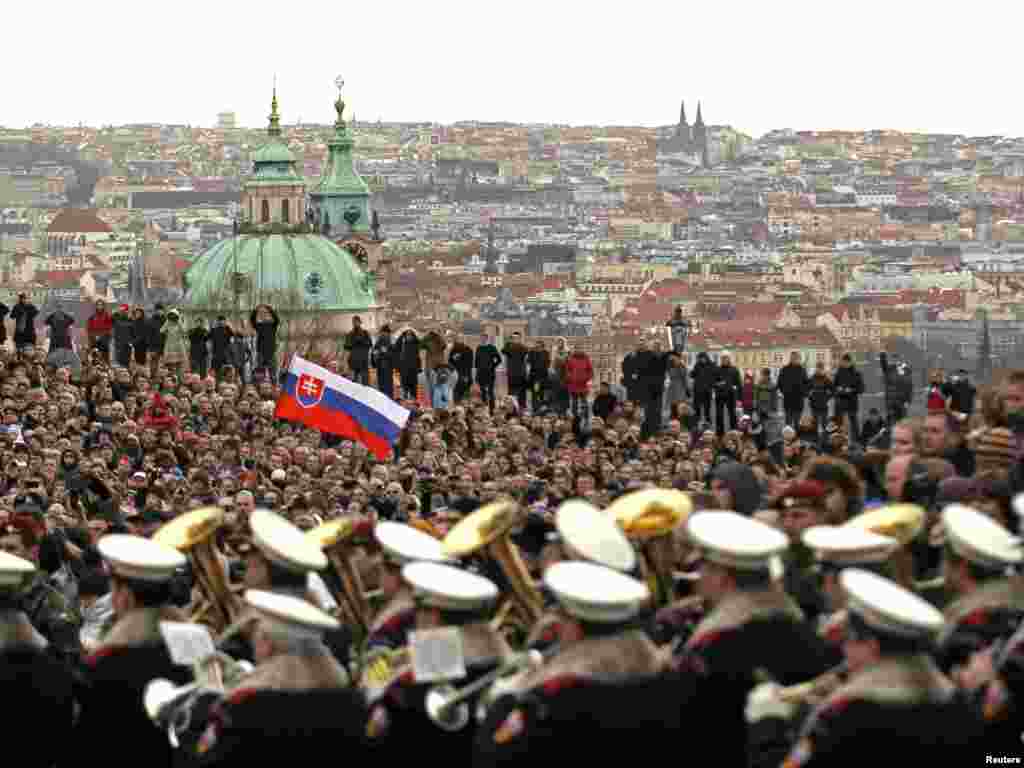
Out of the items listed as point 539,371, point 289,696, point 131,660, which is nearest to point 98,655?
point 131,660

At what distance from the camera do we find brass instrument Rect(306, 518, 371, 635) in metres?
15.2

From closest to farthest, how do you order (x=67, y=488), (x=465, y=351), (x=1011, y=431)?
(x=1011, y=431) < (x=67, y=488) < (x=465, y=351)

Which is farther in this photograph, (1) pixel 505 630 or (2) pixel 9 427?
(2) pixel 9 427

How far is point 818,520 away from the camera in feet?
47.6

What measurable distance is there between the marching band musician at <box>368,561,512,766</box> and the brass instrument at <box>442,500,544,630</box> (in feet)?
0.59

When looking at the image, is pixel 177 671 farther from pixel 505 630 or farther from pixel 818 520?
pixel 818 520

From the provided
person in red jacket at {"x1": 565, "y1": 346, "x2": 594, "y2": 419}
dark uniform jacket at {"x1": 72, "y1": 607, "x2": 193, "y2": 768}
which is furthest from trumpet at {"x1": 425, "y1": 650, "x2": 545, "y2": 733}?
person in red jacket at {"x1": 565, "y1": 346, "x2": 594, "y2": 419}

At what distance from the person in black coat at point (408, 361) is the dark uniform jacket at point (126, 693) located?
66.6 feet

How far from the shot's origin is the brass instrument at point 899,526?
1379cm

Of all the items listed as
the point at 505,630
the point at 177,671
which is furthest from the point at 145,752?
the point at 505,630

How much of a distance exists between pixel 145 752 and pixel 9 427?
1251 cm

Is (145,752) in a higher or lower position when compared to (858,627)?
lower

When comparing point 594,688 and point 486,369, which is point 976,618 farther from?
point 486,369

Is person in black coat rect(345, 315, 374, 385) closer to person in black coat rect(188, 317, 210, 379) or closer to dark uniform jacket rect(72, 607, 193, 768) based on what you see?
person in black coat rect(188, 317, 210, 379)
